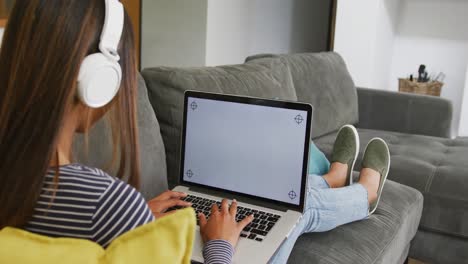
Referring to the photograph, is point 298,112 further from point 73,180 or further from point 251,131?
point 73,180

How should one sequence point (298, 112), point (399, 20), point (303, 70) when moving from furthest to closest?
point (399, 20)
point (303, 70)
point (298, 112)

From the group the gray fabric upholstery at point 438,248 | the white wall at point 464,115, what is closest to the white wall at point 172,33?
the white wall at point 464,115

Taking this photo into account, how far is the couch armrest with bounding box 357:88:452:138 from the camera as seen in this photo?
2.63 m

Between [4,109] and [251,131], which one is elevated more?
[4,109]

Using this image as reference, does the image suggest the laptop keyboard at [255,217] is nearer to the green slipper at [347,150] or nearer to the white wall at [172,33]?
the green slipper at [347,150]

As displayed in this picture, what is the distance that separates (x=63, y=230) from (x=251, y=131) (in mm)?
722

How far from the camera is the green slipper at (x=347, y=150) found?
71.4 inches

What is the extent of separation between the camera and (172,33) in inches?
139

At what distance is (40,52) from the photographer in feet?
2.16

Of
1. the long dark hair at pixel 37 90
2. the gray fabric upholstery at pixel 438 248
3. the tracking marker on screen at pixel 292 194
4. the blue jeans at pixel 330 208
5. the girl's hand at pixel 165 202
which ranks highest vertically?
the long dark hair at pixel 37 90

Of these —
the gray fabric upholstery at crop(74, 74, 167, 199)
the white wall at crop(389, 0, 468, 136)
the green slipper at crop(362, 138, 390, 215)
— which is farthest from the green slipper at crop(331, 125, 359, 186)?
the white wall at crop(389, 0, 468, 136)

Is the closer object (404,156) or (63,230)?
(63,230)

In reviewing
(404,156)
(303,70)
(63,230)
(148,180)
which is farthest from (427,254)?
(63,230)

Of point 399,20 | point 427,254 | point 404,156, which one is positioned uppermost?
point 399,20
